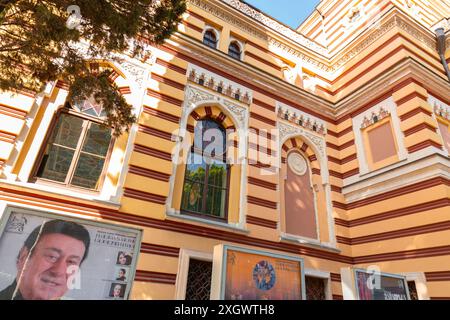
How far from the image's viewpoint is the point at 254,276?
4.82m

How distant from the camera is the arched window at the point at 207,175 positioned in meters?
8.11

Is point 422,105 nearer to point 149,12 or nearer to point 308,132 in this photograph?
point 308,132

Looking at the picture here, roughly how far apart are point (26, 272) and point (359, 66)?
12481mm

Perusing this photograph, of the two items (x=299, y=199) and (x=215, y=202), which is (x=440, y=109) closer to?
(x=299, y=199)

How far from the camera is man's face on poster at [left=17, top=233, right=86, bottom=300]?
16.0 ft

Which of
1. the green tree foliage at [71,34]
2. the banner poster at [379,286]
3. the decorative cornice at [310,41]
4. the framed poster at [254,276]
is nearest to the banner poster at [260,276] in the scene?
the framed poster at [254,276]

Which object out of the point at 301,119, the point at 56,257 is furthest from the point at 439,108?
the point at 56,257

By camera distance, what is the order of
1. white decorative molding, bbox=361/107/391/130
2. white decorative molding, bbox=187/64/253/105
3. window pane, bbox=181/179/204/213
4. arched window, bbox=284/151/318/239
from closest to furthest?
1. window pane, bbox=181/179/204/213
2. arched window, bbox=284/151/318/239
3. white decorative molding, bbox=187/64/253/105
4. white decorative molding, bbox=361/107/391/130

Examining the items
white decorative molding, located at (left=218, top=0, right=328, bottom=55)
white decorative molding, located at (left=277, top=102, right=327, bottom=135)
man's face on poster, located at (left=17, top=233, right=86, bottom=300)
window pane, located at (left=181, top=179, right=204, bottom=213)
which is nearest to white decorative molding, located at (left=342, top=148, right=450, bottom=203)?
white decorative molding, located at (left=277, top=102, right=327, bottom=135)

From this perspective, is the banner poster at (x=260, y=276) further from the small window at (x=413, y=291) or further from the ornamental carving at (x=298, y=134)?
the ornamental carving at (x=298, y=134)

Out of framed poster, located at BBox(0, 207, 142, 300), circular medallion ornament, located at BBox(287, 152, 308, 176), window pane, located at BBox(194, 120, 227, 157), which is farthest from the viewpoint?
circular medallion ornament, located at BBox(287, 152, 308, 176)

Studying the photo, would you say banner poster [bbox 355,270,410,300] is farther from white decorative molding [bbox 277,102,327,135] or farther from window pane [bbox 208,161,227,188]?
white decorative molding [bbox 277,102,327,135]

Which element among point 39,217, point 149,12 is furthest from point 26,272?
point 149,12

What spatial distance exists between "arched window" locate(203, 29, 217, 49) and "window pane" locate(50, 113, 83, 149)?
5761 millimetres
